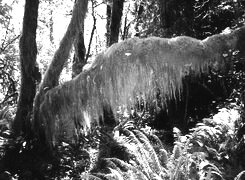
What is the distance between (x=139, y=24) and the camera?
31.4 ft

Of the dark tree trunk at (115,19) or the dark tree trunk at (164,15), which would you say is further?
the dark tree trunk at (115,19)

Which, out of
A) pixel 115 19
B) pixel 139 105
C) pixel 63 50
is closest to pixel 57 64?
pixel 63 50

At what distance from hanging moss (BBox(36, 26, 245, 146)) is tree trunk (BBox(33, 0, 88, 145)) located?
29cm

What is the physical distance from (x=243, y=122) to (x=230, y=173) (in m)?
1.19

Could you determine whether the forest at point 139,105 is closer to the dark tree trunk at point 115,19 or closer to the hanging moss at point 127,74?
the hanging moss at point 127,74

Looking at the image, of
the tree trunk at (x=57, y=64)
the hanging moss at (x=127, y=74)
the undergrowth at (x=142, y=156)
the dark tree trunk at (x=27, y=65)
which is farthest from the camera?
the dark tree trunk at (x=27, y=65)

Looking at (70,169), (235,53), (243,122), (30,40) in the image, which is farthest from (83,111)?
(235,53)

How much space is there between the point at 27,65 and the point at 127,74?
246 centimetres

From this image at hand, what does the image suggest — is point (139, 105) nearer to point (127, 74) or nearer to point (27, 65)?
point (127, 74)

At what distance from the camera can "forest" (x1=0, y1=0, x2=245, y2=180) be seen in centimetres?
479

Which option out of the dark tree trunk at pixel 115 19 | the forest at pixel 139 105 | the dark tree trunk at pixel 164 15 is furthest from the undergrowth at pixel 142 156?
the dark tree trunk at pixel 115 19

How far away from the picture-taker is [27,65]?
6.38 metres

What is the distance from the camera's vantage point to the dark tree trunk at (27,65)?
6238 mm

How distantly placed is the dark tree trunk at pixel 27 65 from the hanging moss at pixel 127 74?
2.79 ft
